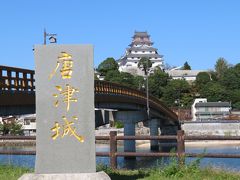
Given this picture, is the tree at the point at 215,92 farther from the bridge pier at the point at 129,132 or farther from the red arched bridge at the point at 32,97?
the bridge pier at the point at 129,132

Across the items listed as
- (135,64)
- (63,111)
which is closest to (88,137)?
(63,111)

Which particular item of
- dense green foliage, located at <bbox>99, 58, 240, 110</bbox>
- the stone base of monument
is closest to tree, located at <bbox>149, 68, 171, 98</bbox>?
dense green foliage, located at <bbox>99, 58, 240, 110</bbox>

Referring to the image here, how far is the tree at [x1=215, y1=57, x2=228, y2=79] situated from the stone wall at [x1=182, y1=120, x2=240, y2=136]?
38172mm

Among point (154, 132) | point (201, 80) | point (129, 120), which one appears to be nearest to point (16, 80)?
point (129, 120)

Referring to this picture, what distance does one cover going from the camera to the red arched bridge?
71.6 ft

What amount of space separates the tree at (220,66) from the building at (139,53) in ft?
89.3

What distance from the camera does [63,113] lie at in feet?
29.0

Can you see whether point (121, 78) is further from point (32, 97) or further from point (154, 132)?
point (32, 97)

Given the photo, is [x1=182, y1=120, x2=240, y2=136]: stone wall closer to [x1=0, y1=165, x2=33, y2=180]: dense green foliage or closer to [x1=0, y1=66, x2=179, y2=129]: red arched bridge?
[x1=0, y1=66, x2=179, y2=129]: red arched bridge

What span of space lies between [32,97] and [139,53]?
142m

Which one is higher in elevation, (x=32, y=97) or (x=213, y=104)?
(x=213, y=104)

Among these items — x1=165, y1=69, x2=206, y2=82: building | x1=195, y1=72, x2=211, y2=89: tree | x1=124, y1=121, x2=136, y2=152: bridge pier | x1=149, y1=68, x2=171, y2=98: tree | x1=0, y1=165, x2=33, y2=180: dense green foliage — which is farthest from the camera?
x1=165, y1=69, x2=206, y2=82: building

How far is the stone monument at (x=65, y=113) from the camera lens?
876 centimetres

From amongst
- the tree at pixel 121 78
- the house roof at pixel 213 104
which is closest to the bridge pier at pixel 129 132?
the house roof at pixel 213 104
